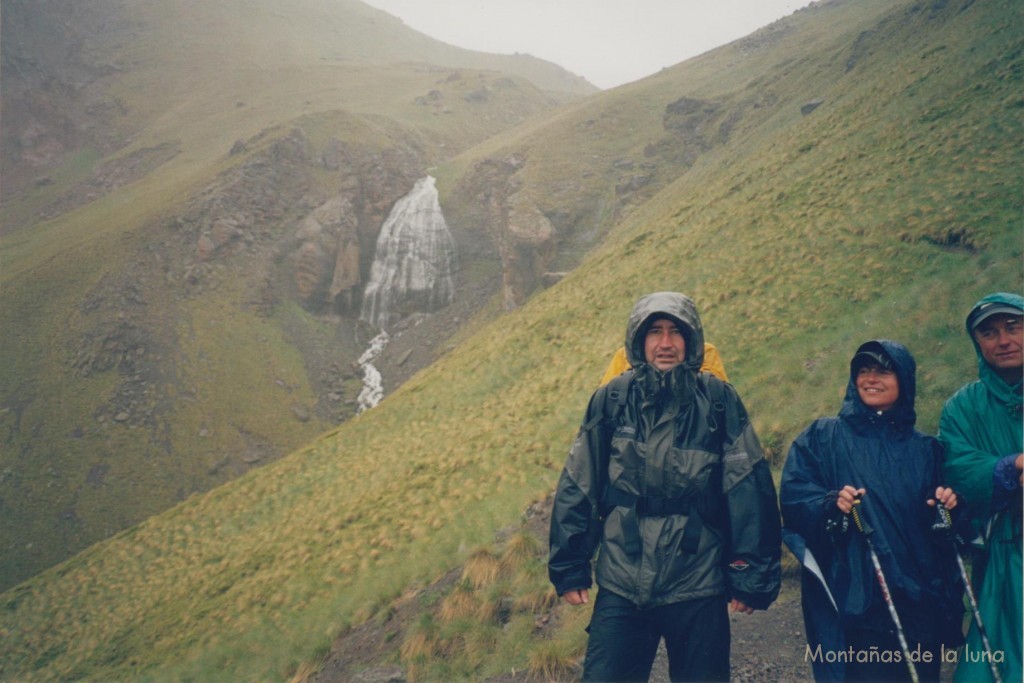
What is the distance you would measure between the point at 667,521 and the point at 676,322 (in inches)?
59.0

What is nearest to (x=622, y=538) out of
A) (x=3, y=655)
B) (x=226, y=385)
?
(x=3, y=655)

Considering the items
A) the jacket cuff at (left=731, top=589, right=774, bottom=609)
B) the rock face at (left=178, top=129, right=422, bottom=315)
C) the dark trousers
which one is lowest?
the dark trousers

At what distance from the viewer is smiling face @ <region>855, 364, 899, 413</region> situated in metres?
3.84

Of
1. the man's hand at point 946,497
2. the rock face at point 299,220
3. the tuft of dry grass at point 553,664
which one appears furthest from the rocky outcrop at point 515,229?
the man's hand at point 946,497

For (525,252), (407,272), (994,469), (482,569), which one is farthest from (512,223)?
(994,469)

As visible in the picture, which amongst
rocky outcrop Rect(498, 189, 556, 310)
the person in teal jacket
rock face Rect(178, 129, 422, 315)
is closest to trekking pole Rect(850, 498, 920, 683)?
the person in teal jacket

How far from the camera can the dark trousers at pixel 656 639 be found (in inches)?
136

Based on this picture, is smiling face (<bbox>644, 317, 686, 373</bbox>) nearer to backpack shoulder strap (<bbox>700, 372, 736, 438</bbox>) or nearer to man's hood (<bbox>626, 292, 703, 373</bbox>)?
man's hood (<bbox>626, 292, 703, 373</bbox>)

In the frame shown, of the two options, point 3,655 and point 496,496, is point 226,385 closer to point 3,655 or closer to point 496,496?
point 3,655

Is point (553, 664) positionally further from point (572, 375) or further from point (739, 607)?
point (572, 375)

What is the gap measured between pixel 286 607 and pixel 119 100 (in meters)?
113

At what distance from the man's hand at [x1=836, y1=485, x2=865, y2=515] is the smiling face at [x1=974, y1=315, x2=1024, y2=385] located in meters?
1.36

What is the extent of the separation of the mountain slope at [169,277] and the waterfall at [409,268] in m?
1.69

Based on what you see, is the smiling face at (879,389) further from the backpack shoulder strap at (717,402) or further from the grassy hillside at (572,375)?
the grassy hillside at (572,375)
